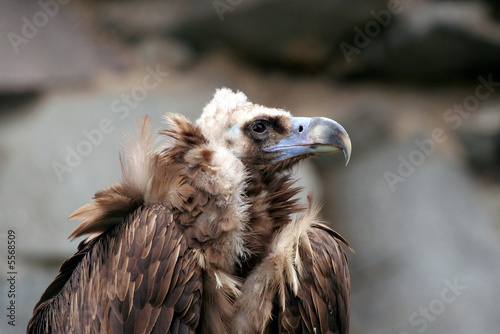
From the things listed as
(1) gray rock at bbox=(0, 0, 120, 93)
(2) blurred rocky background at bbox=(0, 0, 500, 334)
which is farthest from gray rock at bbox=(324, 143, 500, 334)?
(1) gray rock at bbox=(0, 0, 120, 93)

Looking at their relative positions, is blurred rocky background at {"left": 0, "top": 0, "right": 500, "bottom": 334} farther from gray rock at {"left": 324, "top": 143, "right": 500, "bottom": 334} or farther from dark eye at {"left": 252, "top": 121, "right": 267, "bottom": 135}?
dark eye at {"left": 252, "top": 121, "right": 267, "bottom": 135}

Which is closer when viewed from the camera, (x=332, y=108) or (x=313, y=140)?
(x=313, y=140)

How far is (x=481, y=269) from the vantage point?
5746 mm

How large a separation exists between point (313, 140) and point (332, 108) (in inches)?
141

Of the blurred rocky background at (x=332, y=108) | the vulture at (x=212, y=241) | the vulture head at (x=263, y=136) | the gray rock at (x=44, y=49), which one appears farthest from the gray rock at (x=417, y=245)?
the vulture head at (x=263, y=136)

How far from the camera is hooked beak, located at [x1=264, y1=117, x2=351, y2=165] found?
2.67 meters

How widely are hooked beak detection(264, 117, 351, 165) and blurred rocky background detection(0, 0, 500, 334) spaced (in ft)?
10.1

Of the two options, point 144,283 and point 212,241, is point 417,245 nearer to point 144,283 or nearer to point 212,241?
point 212,241

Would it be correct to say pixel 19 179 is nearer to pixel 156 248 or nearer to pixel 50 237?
pixel 50 237

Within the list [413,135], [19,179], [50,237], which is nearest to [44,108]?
[19,179]

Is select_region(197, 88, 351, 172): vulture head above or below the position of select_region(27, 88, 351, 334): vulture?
above

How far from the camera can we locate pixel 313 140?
8.91 feet

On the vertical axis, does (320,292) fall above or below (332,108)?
below

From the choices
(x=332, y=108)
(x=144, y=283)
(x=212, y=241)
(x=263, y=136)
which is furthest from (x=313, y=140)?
(x=332, y=108)
